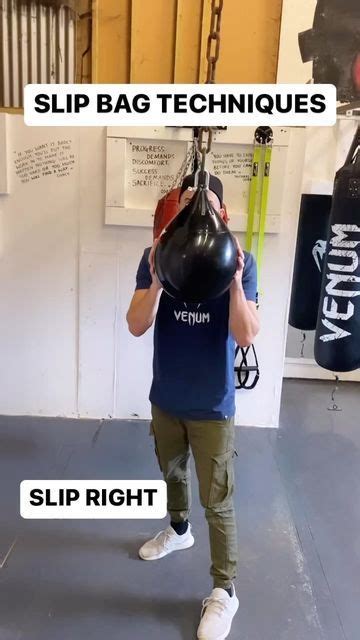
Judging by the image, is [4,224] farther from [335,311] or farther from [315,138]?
[315,138]

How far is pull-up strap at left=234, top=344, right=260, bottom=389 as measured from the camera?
118 inches

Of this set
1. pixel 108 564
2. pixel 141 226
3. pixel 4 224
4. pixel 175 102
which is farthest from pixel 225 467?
pixel 4 224

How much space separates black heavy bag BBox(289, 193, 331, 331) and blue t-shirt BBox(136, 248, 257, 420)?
1776 millimetres

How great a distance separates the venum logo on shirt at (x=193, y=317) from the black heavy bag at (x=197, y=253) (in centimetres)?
34

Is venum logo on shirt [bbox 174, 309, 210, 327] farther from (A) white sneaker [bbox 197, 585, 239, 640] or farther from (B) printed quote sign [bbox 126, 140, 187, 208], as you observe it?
(B) printed quote sign [bbox 126, 140, 187, 208]

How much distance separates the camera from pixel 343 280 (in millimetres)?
2557

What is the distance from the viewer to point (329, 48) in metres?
3.29

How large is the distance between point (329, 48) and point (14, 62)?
1.97 metres

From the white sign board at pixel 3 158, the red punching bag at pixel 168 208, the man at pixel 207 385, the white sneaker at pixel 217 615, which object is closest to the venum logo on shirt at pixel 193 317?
the man at pixel 207 385

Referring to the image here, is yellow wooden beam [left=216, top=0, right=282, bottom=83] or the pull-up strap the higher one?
yellow wooden beam [left=216, top=0, right=282, bottom=83]

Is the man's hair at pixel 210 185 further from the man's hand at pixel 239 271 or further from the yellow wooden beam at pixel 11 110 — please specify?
the yellow wooden beam at pixel 11 110

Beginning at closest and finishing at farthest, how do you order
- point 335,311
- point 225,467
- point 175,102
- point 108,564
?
point 175,102, point 225,467, point 108,564, point 335,311

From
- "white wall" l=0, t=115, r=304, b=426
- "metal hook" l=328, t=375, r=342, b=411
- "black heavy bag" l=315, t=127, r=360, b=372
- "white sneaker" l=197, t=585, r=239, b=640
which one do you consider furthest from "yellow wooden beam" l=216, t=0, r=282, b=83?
"white sneaker" l=197, t=585, r=239, b=640

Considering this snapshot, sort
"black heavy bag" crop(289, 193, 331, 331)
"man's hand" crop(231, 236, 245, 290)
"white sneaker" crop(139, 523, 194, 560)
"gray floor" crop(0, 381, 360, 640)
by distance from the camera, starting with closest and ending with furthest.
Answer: "man's hand" crop(231, 236, 245, 290)
"gray floor" crop(0, 381, 360, 640)
"white sneaker" crop(139, 523, 194, 560)
"black heavy bag" crop(289, 193, 331, 331)
